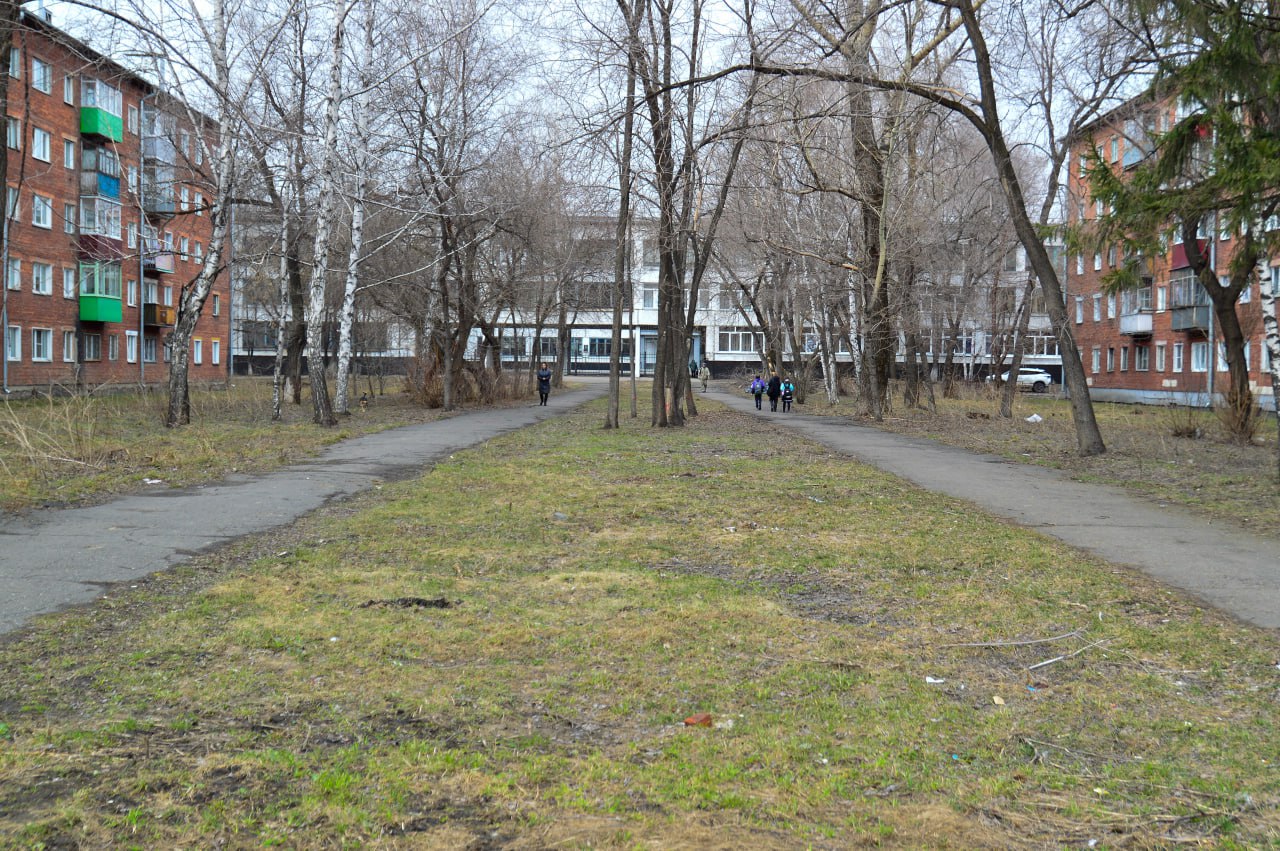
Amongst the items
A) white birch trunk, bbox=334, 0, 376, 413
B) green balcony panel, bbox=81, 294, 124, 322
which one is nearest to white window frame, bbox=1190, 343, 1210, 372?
white birch trunk, bbox=334, 0, 376, 413

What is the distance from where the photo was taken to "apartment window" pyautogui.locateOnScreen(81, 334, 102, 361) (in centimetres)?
5097

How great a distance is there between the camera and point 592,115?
1534 cm

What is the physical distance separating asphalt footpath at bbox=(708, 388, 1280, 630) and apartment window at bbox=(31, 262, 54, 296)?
123 ft

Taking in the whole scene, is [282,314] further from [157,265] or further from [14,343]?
[157,265]

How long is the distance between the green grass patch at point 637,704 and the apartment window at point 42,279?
1641 inches

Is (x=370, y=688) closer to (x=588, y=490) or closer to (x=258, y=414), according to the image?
(x=588, y=490)

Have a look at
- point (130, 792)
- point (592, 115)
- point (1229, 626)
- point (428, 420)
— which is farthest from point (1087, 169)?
point (428, 420)

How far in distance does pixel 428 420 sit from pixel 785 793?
26.9 meters

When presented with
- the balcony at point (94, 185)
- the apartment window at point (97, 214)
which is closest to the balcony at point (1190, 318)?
the apartment window at point (97, 214)

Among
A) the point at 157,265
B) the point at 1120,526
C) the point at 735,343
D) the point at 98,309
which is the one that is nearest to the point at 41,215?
the point at 98,309

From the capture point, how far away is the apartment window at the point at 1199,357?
5223 cm

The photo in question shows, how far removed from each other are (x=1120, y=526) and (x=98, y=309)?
157ft

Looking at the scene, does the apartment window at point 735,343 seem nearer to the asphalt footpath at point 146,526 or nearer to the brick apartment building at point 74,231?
the brick apartment building at point 74,231

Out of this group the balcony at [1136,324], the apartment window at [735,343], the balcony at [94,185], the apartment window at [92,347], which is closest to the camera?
the balcony at [94,185]
